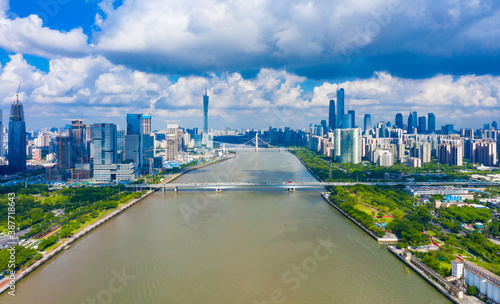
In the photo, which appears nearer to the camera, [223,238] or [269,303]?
[269,303]

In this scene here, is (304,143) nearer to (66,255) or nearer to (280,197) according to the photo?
(280,197)

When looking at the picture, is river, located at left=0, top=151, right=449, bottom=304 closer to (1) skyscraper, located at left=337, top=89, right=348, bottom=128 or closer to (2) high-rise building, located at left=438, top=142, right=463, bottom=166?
(2) high-rise building, located at left=438, top=142, right=463, bottom=166

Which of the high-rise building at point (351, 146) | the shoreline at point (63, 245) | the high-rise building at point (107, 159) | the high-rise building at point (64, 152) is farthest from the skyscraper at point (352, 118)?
the shoreline at point (63, 245)

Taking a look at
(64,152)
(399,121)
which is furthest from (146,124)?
(399,121)

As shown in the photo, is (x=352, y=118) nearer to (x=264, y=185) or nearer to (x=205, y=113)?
(x=205, y=113)

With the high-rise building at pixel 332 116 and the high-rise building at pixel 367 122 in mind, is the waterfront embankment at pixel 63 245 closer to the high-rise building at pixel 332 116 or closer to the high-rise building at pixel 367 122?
the high-rise building at pixel 367 122

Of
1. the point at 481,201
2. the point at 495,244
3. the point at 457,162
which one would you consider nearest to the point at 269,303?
the point at 495,244

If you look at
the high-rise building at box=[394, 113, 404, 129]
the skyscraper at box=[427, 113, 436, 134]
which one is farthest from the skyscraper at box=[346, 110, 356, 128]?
the skyscraper at box=[427, 113, 436, 134]
